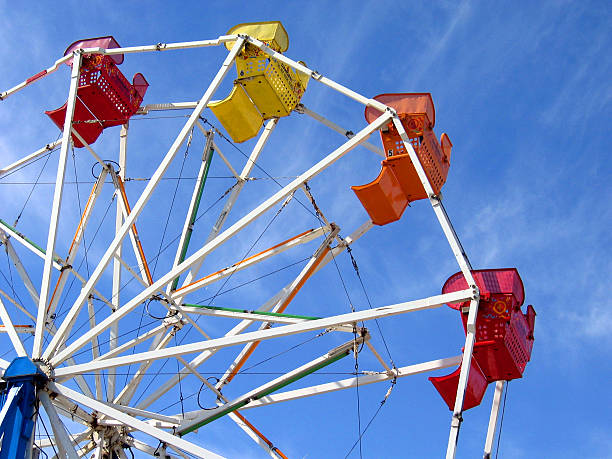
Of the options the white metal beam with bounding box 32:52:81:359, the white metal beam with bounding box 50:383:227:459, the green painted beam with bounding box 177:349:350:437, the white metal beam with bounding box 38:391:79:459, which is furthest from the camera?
the green painted beam with bounding box 177:349:350:437

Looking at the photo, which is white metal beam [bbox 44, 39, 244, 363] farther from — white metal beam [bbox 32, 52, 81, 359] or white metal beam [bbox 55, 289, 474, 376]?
white metal beam [bbox 55, 289, 474, 376]

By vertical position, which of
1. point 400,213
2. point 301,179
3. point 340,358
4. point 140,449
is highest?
point 400,213

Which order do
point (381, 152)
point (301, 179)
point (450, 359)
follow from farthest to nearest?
point (381, 152) < point (450, 359) < point (301, 179)

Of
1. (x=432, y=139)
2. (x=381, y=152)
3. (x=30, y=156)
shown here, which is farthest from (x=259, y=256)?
(x=30, y=156)

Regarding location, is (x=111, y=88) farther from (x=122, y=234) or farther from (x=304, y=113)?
(x=122, y=234)

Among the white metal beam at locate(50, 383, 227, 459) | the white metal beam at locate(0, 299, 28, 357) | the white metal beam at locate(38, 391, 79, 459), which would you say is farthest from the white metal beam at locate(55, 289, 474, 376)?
the white metal beam at locate(0, 299, 28, 357)

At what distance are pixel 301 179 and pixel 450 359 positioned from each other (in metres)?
5.65

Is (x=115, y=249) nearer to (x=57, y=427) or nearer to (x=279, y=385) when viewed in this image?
(x=57, y=427)

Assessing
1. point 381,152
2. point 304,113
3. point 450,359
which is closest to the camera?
point 450,359

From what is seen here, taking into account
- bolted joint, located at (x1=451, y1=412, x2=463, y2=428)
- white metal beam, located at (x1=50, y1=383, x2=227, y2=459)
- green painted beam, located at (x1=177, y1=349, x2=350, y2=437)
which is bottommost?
white metal beam, located at (x1=50, y1=383, x2=227, y2=459)

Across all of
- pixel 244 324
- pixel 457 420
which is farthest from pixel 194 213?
pixel 457 420

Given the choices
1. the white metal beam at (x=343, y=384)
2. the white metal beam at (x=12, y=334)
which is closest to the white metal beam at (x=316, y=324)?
the white metal beam at (x=12, y=334)

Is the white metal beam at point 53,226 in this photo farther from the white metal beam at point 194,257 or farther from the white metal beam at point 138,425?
the white metal beam at point 138,425

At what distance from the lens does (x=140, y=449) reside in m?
22.6
